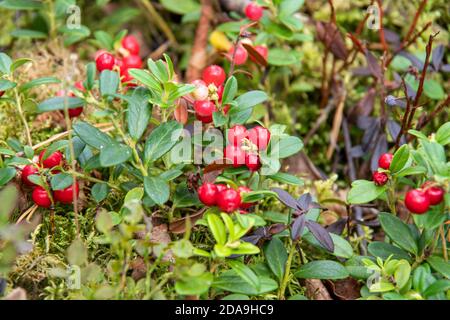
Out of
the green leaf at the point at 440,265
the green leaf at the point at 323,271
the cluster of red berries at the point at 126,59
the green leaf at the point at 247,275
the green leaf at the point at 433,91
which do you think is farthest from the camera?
the green leaf at the point at 433,91

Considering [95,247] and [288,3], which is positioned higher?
[288,3]

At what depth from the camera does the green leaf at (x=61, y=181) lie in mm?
1988

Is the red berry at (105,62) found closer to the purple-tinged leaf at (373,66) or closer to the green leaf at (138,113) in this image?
the green leaf at (138,113)

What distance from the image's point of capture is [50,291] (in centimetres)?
185

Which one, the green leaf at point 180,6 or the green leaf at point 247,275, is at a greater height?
the green leaf at point 180,6

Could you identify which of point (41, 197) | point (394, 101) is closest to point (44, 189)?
point (41, 197)

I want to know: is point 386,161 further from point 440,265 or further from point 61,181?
point 61,181

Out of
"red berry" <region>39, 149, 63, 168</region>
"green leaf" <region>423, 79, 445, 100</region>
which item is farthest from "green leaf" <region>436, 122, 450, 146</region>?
"red berry" <region>39, 149, 63, 168</region>

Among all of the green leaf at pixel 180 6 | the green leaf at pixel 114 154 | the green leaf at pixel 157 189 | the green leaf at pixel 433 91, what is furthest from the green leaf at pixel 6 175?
the green leaf at pixel 433 91

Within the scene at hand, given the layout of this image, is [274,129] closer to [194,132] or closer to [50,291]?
→ [194,132]

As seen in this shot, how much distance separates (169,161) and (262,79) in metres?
1.06

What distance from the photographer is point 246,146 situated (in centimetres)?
194

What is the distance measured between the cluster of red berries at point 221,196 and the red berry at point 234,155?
3.5 inches
